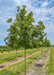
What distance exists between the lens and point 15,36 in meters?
6.70

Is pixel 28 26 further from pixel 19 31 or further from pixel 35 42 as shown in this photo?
pixel 35 42

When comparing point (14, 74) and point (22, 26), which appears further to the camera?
point (14, 74)

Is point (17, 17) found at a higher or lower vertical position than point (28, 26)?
higher

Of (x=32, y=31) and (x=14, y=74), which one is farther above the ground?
(x=32, y=31)

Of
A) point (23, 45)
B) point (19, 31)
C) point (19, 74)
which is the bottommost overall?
point (19, 74)

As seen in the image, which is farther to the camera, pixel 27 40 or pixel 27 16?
pixel 27 16

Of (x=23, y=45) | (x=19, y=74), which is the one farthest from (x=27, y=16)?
(x=19, y=74)

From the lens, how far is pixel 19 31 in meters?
6.72

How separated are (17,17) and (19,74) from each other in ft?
16.3

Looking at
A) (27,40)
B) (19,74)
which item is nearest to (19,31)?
(27,40)

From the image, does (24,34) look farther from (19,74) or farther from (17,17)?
(19,74)

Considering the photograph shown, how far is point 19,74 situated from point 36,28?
4264mm

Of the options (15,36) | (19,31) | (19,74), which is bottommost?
(19,74)

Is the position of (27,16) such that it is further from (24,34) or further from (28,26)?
(24,34)
